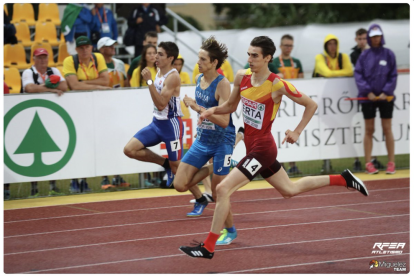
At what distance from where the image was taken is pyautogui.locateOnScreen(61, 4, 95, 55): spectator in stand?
45.9 ft

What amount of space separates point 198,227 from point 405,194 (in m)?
3.63

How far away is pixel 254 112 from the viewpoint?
7043mm

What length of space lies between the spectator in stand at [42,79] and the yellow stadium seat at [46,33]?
405 centimetres

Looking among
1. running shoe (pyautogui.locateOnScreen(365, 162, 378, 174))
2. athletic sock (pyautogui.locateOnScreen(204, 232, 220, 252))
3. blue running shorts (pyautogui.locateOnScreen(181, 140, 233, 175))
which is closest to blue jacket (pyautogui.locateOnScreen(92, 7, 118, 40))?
running shoe (pyautogui.locateOnScreen(365, 162, 378, 174))

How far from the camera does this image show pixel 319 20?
112 feet

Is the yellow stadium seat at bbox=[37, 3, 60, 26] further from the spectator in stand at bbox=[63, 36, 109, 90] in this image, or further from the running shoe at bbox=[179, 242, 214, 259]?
the running shoe at bbox=[179, 242, 214, 259]

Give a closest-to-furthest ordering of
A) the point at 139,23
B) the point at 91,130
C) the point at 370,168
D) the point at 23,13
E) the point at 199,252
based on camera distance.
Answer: the point at 199,252, the point at 91,130, the point at 370,168, the point at 139,23, the point at 23,13

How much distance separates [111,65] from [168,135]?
3.24m

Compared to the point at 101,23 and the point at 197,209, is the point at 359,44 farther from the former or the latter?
the point at 197,209

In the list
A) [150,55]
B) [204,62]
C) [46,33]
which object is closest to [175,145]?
[204,62]

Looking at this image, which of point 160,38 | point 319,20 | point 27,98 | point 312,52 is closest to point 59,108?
point 27,98

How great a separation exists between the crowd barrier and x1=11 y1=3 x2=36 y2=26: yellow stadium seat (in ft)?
18.2

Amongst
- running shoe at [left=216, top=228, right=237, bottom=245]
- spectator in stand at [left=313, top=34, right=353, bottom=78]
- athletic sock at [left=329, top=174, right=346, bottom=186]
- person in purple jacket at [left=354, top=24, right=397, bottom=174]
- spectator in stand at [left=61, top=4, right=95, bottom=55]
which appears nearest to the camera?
running shoe at [left=216, top=228, right=237, bottom=245]

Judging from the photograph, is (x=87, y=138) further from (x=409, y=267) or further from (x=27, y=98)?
(x=409, y=267)
